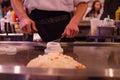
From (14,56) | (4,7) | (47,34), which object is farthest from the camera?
(4,7)

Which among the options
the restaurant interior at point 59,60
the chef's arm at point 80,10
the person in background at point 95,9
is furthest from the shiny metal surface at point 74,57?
the person in background at point 95,9

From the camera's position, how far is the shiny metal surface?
0.66m

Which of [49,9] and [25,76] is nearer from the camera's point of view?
[25,76]

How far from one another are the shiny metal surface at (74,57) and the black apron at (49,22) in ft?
0.84

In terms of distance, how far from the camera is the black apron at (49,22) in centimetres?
157

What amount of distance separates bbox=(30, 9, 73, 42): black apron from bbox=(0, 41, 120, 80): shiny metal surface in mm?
257

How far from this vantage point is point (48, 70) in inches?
26.9

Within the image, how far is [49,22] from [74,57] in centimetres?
59

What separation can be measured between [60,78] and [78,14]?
85 cm

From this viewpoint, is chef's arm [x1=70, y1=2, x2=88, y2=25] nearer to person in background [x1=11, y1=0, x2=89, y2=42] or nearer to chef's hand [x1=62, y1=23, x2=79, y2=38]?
person in background [x1=11, y1=0, x2=89, y2=42]

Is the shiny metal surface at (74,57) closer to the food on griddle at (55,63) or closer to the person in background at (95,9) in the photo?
the food on griddle at (55,63)

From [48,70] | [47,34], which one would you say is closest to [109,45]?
[47,34]

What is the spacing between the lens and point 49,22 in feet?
5.20

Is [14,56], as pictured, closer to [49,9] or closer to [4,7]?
[49,9]
